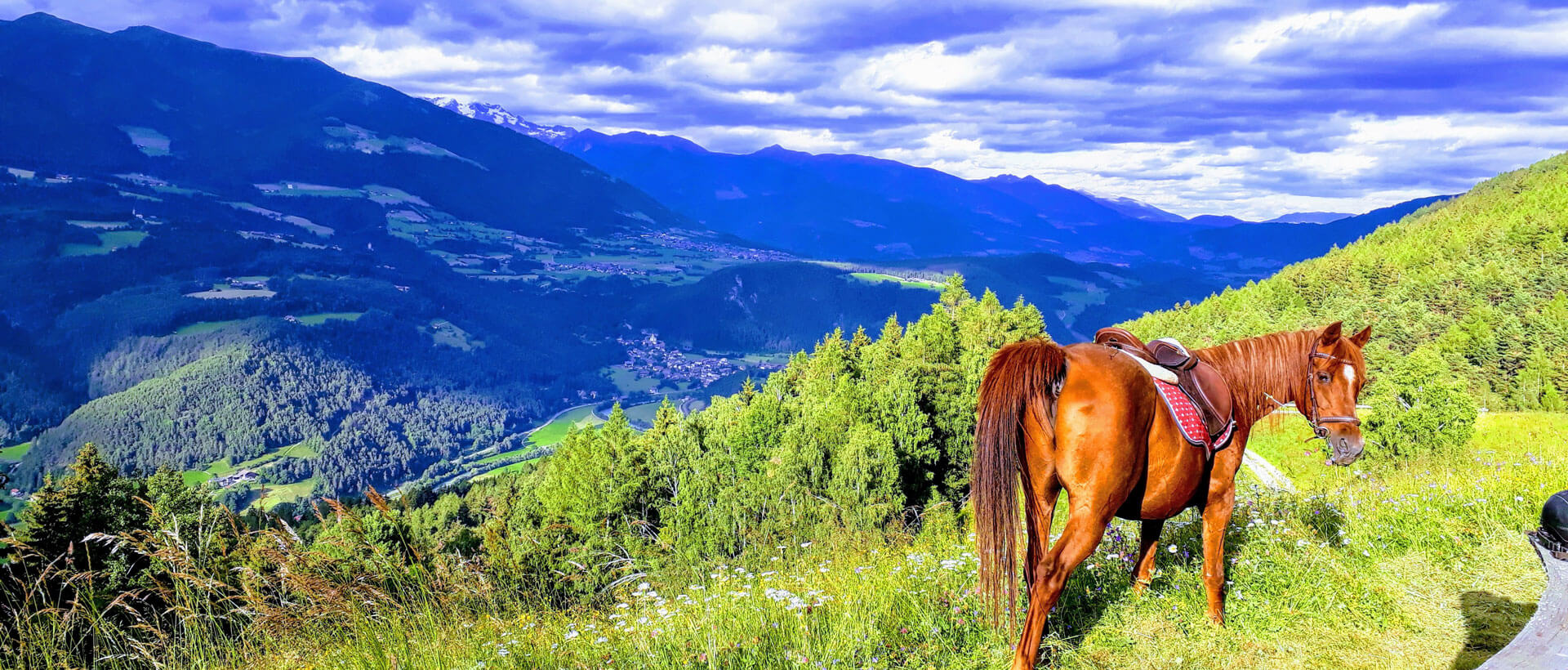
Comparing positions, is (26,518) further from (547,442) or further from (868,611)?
(547,442)

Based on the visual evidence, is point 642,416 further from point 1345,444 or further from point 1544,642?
point 1544,642

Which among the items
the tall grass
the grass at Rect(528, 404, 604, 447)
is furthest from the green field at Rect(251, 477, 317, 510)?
the tall grass

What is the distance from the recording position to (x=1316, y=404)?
6.22 metres

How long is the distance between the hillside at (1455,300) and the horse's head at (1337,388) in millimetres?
50126

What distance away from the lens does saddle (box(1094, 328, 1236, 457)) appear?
544 centimetres

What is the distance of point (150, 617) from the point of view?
20.2 feet

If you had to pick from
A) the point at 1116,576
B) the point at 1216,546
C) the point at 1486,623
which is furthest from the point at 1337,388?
the point at 1116,576

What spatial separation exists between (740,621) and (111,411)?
216494 millimetres

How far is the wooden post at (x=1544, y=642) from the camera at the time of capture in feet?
10.2

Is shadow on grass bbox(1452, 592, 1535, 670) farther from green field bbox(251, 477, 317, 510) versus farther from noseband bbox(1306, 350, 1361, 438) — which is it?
green field bbox(251, 477, 317, 510)

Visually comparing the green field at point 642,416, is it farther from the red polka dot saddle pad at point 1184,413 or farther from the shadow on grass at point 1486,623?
the shadow on grass at point 1486,623

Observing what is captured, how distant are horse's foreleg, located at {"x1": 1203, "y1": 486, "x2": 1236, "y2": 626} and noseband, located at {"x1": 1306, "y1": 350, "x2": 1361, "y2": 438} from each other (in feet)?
3.51

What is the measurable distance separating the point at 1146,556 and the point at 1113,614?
745mm

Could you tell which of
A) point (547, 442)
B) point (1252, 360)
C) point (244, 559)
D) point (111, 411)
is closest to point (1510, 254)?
point (1252, 360)
